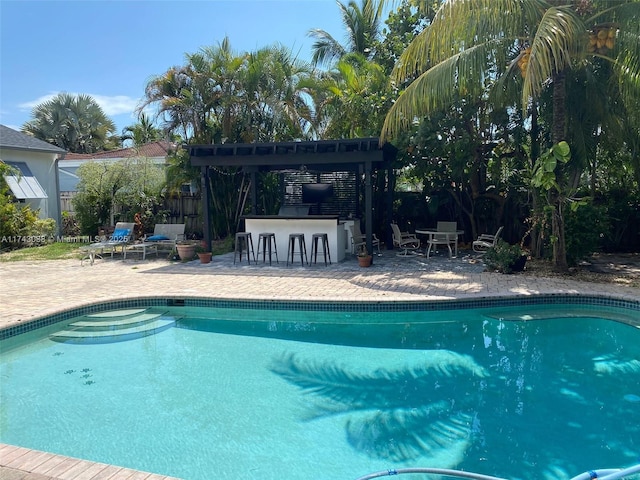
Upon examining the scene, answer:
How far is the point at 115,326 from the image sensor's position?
25.2 ft

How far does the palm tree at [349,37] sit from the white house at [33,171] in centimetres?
1247

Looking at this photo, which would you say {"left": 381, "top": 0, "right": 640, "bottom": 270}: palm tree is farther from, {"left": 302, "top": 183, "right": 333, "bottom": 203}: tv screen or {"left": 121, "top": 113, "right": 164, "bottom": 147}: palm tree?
{"left": 121, "top": 113, "right": 164, "bottom": 147}: palm tree

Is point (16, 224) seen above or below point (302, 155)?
below

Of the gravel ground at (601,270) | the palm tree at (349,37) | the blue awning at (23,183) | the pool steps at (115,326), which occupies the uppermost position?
the palm tree at (349,37)

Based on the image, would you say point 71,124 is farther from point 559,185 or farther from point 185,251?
point 559,185

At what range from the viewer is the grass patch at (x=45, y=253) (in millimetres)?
13703

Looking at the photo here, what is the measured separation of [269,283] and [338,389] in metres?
4.50

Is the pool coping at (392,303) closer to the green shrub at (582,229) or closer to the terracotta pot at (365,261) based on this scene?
the green shrub at (582,229)

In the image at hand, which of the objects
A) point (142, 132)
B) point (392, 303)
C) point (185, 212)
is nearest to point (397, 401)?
point (392, 303)

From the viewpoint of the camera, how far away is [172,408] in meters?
4.90

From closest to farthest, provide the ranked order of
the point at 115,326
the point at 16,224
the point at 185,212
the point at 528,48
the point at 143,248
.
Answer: the point at 115,326 → the point at 528,48 → the point at 143,248 → the point at 16,224 → the point at 185,212

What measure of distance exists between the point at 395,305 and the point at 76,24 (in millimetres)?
10053

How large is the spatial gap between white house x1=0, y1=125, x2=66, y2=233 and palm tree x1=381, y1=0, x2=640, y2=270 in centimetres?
1425

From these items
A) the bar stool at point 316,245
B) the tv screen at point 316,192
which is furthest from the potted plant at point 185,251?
the tv screen at point 316,192
